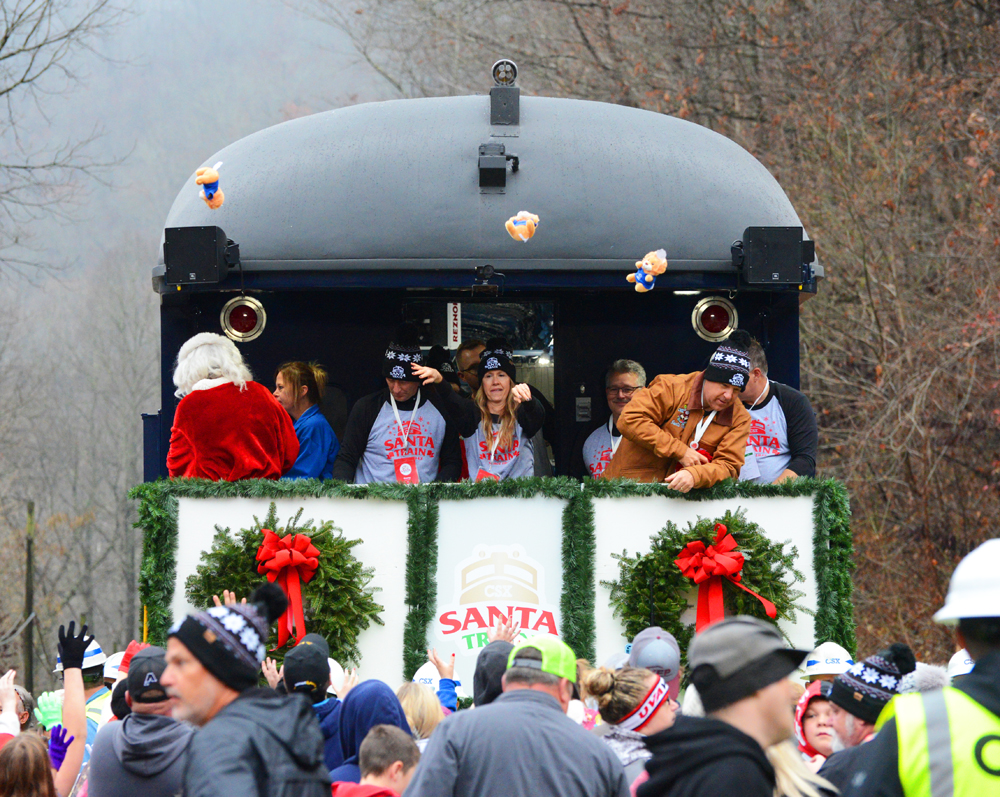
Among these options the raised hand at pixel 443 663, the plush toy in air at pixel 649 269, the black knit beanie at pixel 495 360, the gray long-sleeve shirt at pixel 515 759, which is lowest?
the raised hand at pixel 443 663

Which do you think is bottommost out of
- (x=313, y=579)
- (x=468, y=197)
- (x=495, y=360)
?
(x=313, y=579)

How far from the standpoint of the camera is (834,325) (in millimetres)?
15633

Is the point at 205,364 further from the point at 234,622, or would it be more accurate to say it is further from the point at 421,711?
the point at 234,622

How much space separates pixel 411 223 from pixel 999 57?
11.1m

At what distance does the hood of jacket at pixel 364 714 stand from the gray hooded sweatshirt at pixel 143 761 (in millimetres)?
536

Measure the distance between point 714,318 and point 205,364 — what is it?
9.99 feet

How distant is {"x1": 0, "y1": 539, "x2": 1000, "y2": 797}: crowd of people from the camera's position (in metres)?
2.50

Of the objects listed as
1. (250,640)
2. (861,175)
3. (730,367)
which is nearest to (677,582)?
(730,367)

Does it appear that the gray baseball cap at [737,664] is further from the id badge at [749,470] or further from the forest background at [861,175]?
the forest background at [861,175]

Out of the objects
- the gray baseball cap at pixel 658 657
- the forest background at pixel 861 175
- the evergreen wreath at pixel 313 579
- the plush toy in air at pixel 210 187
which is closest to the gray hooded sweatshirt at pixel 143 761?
the gray baseball cap at pixel 658 657

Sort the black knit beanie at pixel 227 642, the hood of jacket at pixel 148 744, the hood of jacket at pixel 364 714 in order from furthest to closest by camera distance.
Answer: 1. the hood of jacket at pixel 364 714
2. the hood of jacket at pixel 148 744
3. the black knit beanie at pixel 227 642

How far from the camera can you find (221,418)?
6133 mm

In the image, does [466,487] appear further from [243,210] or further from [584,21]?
[584,21]

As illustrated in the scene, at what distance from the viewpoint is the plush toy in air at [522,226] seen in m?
6.53
